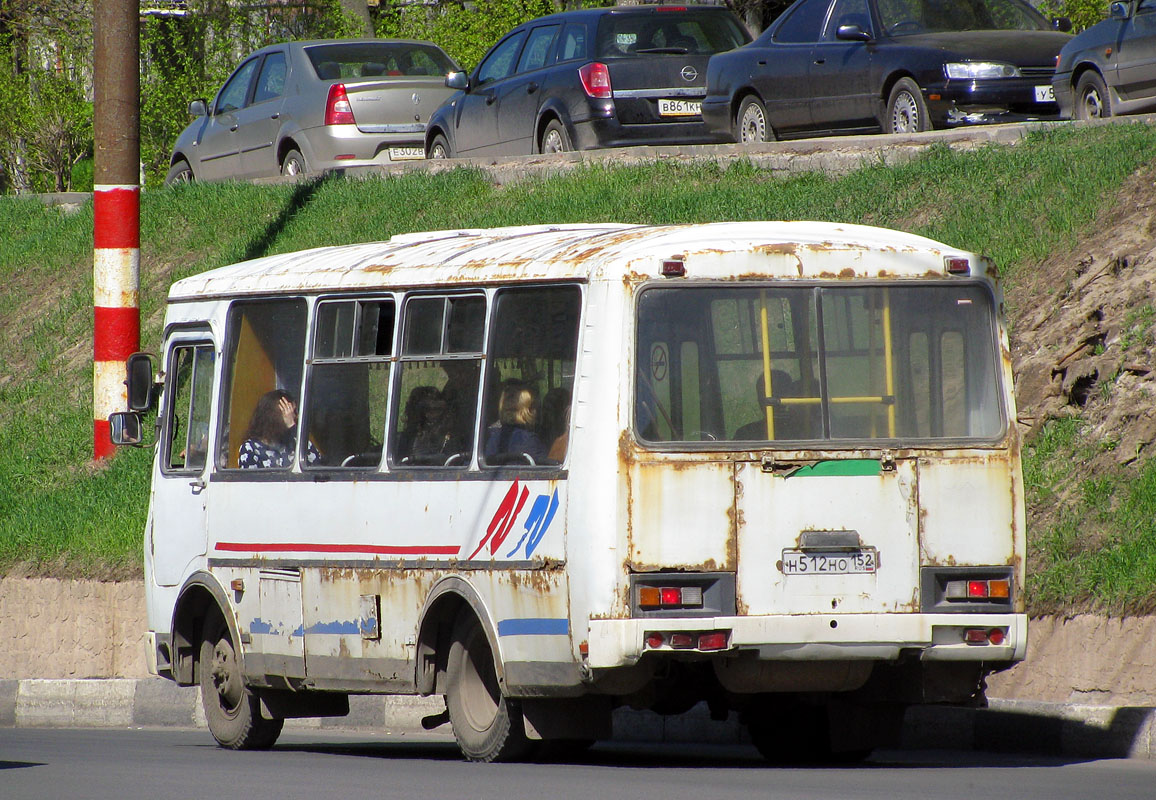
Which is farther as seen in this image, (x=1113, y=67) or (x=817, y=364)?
(x=1113, y=67)

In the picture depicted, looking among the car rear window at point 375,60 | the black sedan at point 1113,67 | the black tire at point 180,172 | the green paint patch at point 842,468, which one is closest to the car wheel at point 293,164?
the car rear window at point 375,60

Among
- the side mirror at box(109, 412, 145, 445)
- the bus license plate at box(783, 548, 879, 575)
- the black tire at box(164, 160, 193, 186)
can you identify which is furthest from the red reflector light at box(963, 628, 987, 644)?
the black tire at box(164, 160, 193, 186)

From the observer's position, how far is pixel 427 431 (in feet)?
30.9

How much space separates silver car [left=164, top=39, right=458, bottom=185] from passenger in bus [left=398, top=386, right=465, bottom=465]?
476 inches

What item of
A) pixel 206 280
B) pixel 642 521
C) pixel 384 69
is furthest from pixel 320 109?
pixel 642 521

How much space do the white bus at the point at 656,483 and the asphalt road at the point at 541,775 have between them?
0.34 m

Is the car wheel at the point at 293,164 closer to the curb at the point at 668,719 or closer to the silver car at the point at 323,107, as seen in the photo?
the silver car at the point at 323,107

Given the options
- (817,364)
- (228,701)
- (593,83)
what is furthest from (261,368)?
(593,83)

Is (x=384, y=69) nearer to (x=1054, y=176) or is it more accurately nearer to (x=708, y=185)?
(x=708, y=185)

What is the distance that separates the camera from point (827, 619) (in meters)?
8.45

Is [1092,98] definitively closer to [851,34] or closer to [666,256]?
[851,34]

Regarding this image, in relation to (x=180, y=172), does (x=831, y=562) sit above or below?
below

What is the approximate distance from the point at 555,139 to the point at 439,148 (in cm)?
218

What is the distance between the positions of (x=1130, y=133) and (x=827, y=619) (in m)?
7.58
